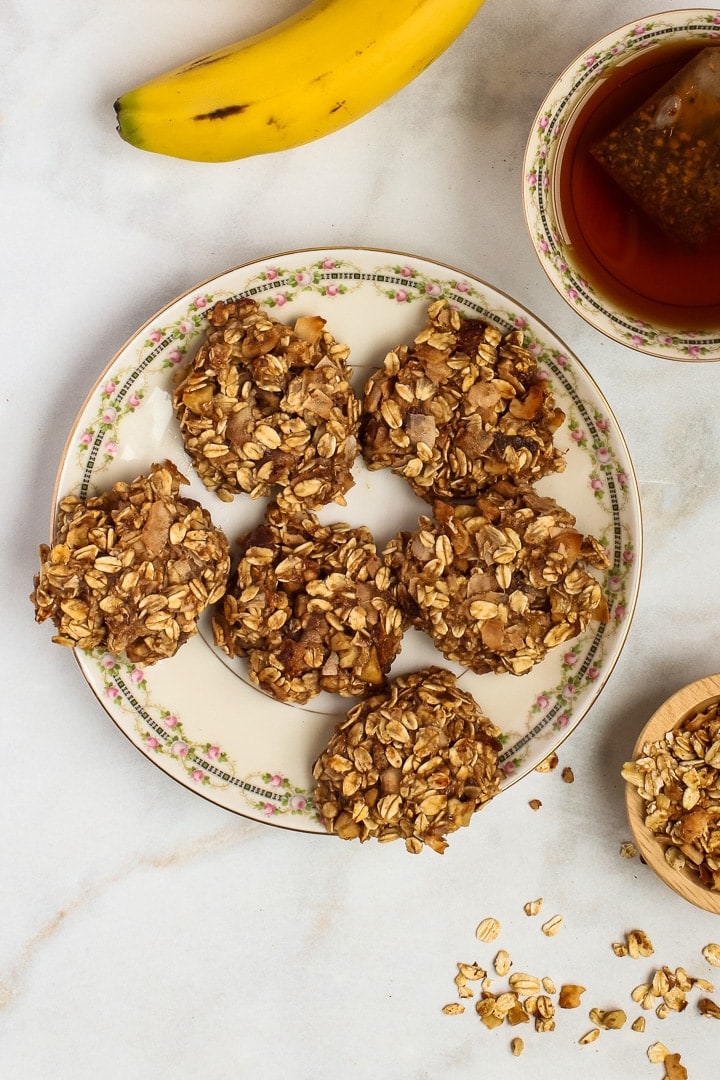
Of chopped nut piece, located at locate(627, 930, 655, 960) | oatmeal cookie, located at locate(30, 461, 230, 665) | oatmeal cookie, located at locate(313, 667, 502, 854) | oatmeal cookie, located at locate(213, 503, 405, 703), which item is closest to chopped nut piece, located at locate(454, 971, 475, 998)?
chopped nut piece, located at locate(627, 930, 655, 960)

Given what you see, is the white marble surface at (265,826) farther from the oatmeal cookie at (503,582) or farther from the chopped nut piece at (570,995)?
the oatmeal cookie at (503,582)

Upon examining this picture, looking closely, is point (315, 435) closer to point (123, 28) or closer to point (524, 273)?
point (524, 273)

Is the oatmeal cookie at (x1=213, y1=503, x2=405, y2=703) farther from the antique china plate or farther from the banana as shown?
the banana

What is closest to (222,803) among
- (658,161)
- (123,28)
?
(658,161)

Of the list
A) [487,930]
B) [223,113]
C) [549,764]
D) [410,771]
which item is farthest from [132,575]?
[487,930]

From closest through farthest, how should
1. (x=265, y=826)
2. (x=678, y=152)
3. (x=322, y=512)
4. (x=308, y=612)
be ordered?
(x=678, y=152) < (x=308, y=612) < (x=322, y=512) < (x=265, y=826)

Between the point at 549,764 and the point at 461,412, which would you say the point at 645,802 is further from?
the point at 461,412
